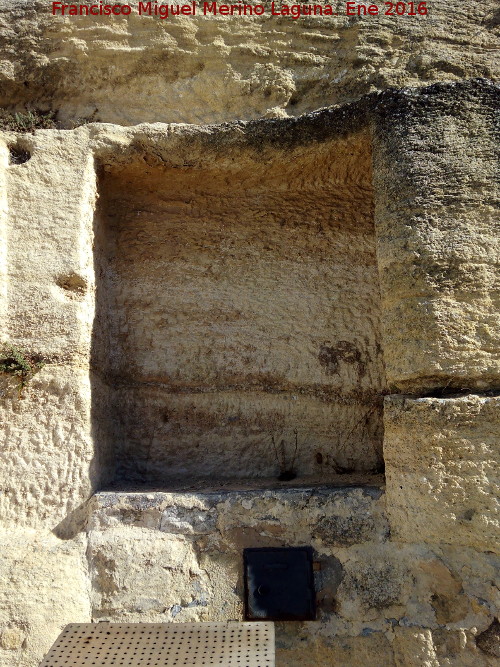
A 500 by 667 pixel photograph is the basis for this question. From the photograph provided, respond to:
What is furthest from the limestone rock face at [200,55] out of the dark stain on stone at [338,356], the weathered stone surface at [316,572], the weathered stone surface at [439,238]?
the weathered stone surface at [316,572]

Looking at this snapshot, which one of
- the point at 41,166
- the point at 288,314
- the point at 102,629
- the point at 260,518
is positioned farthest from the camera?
the point at 288,314

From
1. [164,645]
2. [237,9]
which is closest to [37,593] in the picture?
[164,645]

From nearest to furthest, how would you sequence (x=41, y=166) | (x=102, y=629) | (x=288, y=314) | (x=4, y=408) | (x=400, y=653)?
(x=102, y=629)
(x=400, y=653)
(x=4, y=408)
(x=41, y=166)
(x=288, y=314)

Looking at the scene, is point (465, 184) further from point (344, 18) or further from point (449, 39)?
point (344, 18)

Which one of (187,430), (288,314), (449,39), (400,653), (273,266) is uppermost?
(449,39)

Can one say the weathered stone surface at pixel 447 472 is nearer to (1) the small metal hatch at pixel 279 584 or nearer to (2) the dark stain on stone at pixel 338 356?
(1) the small metal hatch at pixel 279 584

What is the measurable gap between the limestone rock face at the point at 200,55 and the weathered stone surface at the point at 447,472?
1.89 meters

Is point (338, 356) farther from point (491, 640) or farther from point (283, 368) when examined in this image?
point (491, 640)

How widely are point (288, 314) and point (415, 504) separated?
1257 millimetres

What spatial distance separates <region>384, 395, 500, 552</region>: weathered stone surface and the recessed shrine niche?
63 centimetres

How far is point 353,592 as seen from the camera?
2.55 m

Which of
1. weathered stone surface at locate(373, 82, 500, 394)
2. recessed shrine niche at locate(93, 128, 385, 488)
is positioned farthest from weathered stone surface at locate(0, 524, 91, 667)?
weathered stone surface at locate(373, 82, 500, 394)

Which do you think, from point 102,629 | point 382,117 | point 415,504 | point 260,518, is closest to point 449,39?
point 382,117

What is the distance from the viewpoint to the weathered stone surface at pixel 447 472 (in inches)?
94.7
